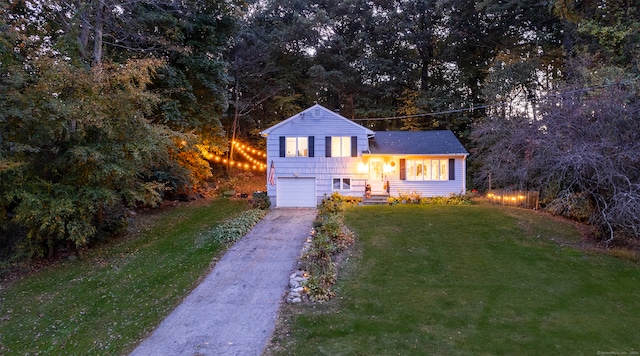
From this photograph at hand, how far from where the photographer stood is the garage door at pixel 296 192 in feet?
60.7

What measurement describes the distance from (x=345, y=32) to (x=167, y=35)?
1651 centimetres

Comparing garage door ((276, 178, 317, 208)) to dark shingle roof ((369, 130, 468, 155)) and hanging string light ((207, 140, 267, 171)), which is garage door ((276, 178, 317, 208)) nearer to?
dark shingle roof ((369, 130, 468, 155))

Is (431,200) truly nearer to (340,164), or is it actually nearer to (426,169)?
(426,169)

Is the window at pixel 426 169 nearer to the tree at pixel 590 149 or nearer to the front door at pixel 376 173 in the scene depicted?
the front door at pixel 376 173

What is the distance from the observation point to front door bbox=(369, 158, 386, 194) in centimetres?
1873

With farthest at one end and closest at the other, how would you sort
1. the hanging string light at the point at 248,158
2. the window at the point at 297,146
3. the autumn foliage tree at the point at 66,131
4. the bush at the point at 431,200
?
the hanging string light at the point at 248,158, the window at the point at 297,146, the bush at the point at 431,200, the autumn foliage tree at the point at 66,131

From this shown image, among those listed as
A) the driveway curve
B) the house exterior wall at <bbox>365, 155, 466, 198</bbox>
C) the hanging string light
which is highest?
Result: the hanging string light

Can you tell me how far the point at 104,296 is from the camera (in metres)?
8.23

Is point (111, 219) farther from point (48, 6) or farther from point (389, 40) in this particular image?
point (389, 40)

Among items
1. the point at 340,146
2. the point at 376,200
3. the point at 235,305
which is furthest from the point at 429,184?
the point at 235,305

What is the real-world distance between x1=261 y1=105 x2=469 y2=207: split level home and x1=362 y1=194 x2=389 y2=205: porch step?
29 cm

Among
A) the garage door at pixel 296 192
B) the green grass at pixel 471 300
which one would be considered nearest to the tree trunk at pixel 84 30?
the garage door at pixel 296 192

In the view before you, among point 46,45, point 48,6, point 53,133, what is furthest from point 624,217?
point 48,6

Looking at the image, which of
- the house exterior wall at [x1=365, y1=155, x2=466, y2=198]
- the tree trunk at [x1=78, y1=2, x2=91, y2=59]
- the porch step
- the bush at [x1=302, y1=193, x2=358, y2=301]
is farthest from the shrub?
the house exterior wall at [x1=365, y1=155, x2=466, y2=198]
